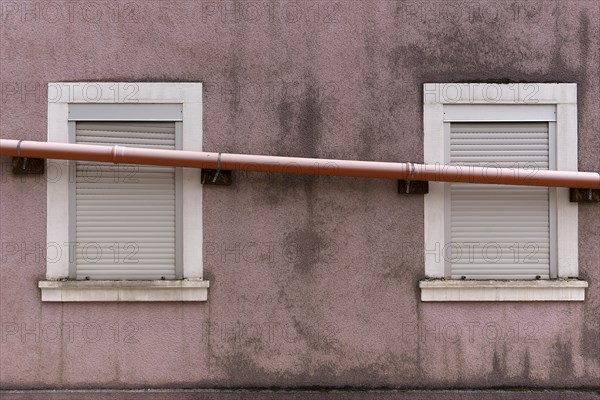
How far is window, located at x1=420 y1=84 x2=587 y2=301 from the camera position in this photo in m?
5.73

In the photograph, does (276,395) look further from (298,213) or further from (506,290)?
(506,290)

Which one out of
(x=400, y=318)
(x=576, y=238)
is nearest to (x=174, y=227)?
(x=400, y=318)

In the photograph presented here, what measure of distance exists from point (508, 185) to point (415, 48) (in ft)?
5.97

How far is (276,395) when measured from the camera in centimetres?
563

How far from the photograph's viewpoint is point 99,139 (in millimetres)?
5727

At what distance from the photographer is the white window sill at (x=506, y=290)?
224 inches

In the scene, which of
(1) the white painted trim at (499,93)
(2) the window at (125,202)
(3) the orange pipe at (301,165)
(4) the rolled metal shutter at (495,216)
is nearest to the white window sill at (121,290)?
(2) the window at (125,202)

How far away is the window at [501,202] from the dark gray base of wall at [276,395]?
1.03m

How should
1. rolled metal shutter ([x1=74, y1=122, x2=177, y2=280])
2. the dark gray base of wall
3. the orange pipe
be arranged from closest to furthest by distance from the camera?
1. the orange pipe
2. the dark gray base of wall
3. rolled metal shutter ([x1=74, y1=122, x2=177, y2=280])

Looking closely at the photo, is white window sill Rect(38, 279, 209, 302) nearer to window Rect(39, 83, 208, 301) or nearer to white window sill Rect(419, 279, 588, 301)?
window Rect(39, 83, 208, 301)

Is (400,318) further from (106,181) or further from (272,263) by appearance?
(106,181)

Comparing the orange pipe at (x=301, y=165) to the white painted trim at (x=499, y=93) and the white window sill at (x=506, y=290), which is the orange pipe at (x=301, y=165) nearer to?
the white painted trim at (x=499, y=93)

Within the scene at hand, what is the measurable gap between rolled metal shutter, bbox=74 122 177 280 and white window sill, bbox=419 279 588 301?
2924 mm

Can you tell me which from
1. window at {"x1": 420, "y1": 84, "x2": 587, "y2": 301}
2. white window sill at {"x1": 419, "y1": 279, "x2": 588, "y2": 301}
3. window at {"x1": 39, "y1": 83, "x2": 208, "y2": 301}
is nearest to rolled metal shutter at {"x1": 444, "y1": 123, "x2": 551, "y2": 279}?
window at {"x1": 420, "y1": 84, "x2": 587, "y2": 301}
